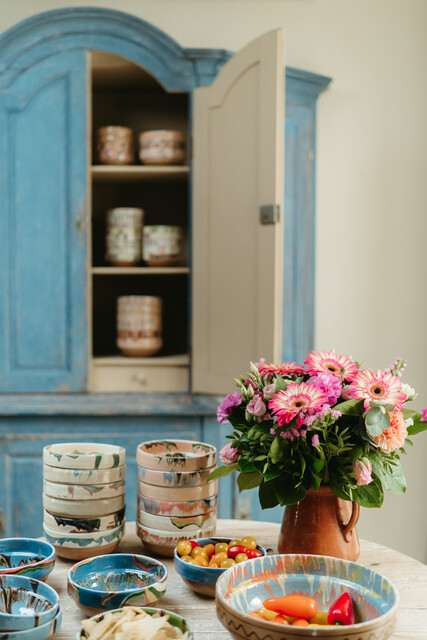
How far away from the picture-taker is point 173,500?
108cm

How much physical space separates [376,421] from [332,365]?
0.45 ft

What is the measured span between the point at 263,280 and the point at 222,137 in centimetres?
49

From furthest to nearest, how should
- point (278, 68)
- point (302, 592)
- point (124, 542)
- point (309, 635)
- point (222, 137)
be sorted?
point (222, 137), point (278, 68), point (124, 542), point (302, 592), point (309, 635)

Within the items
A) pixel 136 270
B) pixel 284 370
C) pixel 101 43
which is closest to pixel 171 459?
pixel 284 370

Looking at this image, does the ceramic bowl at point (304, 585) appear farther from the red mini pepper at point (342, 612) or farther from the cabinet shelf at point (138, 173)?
the cabinet shelf at point (138, 173)

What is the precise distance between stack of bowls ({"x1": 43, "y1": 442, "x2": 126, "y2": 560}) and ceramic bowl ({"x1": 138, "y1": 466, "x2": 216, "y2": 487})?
7 cm

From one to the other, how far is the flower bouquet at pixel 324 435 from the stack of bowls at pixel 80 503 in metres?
0.20

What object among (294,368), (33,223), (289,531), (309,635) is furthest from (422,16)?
(309,635)

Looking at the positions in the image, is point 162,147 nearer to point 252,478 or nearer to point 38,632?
point 252,478

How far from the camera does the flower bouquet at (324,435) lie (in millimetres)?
958

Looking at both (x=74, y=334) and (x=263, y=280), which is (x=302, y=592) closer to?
(x=263, y=280)

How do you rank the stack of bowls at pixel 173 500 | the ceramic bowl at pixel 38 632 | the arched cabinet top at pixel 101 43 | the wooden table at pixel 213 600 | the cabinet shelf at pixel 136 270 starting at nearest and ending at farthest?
the ceramic bowl at pixel 38 632 → the wooden table at pixel 213 600 → the stack of bowls at pixel 173 500 → the arched cabinet top at pixel 101 43 → the cabinet shelf at pixel 136 270

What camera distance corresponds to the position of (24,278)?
2.13 meters

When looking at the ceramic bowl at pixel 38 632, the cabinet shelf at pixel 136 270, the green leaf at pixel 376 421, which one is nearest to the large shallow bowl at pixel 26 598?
the ceramic bowl at pixel 38 632
